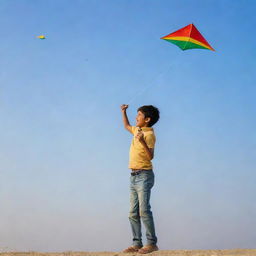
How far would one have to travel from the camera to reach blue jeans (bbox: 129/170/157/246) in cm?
568

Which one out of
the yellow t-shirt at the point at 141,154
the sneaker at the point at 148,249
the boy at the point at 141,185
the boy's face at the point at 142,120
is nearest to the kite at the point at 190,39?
the boy's face at the point at 142,120

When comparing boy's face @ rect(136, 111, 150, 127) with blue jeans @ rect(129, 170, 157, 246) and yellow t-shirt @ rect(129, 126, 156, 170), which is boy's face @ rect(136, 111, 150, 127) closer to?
yellow t-shirt @ rect(129, 126, 156, 170)

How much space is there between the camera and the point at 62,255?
227 inches

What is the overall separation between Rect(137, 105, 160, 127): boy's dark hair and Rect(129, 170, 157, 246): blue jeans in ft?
2.69

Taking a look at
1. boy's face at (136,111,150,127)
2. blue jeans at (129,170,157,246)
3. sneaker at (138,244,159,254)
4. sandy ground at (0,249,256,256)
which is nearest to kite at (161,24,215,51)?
boy's face at (136,111,150,127)

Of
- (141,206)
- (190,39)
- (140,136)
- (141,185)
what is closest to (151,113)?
(140,136)

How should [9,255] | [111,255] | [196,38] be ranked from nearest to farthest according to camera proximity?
1. [111,255]
2. [9,255]
3. [196,38]

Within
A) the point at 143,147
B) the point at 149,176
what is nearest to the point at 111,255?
the point at 149,176

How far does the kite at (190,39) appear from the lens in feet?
26.5

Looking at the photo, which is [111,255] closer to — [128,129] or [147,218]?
[147,218]

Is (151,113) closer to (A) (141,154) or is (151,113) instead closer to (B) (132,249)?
(A) (141,154)

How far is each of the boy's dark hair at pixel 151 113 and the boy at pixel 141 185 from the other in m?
0.14

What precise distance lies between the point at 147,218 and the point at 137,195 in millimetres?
387

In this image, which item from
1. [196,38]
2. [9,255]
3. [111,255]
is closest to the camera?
[111,255]
